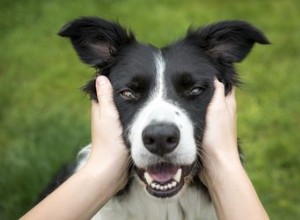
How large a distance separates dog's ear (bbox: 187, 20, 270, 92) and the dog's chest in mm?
643

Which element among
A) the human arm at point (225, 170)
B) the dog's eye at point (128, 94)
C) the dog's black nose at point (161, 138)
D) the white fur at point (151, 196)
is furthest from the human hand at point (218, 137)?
the dog's eye at point (128, 94)

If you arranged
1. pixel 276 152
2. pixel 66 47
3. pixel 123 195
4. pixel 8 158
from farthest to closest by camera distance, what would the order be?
pixel 66 47
pixel 276 152
pixel 8 158
pixel 123 195

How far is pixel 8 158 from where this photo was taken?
4.85 meters

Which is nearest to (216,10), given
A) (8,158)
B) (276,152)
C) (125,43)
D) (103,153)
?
(276,152)

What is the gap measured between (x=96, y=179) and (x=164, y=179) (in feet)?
1.10

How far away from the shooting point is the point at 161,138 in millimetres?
2566

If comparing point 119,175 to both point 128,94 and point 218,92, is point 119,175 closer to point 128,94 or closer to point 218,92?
point 128,94

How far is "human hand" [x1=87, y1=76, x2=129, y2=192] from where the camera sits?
8.94 feet

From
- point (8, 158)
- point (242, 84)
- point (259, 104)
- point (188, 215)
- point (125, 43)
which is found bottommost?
point (259, 104)

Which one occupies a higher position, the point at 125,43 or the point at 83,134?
the point at 125,43

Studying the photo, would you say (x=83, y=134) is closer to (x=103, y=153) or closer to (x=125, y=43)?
(x=125, y=43)

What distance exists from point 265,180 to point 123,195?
7.05 ft

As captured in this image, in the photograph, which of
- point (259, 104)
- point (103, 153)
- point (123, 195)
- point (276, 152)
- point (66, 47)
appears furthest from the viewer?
point (66, 47)

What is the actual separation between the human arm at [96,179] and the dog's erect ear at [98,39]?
0.42 metres
